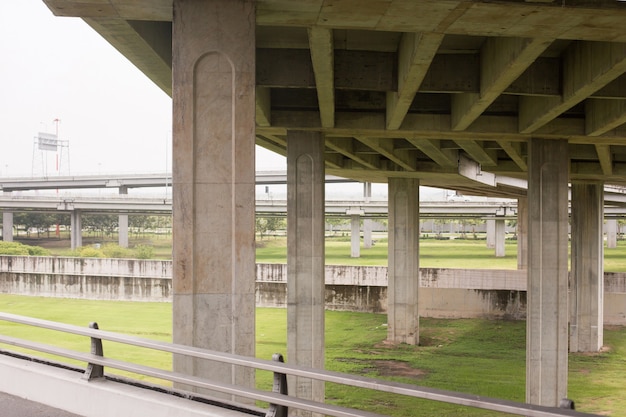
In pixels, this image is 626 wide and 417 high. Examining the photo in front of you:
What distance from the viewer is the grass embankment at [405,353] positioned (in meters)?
25.3

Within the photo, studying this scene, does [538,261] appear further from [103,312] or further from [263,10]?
[103,312]

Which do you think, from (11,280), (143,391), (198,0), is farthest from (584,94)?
(11,280)

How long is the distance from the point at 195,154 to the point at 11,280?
45.6m

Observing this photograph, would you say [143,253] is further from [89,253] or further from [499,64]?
[499,64]

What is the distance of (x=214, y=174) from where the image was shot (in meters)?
9.60

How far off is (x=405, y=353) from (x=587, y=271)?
11516mm

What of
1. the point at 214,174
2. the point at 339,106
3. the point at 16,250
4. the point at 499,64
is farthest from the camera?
the point at 16,250

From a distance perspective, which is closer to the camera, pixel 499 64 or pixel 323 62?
pixel 499 64

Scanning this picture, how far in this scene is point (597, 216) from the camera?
36.3 meters

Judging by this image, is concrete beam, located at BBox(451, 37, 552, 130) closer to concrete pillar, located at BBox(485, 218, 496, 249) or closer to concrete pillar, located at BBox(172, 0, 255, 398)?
concrete pillar, located at BBox(172, 0, 255, 398)

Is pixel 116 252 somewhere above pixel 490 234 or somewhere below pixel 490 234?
below

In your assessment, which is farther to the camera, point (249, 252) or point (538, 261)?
point (538, 261)

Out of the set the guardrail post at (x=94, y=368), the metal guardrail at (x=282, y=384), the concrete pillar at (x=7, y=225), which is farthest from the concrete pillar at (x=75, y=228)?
the guardrail post at (x=94, y=368)

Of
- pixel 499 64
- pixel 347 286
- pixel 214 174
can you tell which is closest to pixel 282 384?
pixel 214 174
